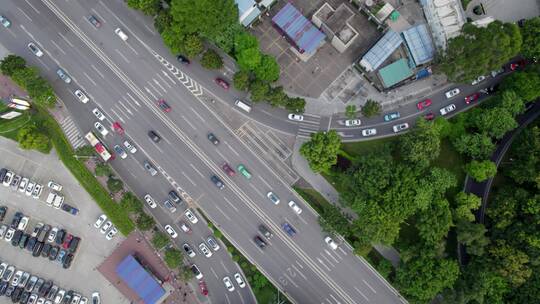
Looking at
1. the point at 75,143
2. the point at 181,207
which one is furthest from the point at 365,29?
the point at 75,143

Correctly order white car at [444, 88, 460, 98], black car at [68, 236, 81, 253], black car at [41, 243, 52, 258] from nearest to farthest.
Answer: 1. white car at [444, 88, 460, 98]
2. black car at [68, 236, 81, 253]
3. black car at [41, 243, 52, 258]

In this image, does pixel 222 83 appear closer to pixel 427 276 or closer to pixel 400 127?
pixel 400 127

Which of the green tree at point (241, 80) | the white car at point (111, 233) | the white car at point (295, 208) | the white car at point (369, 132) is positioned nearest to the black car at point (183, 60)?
the green tree at point (241, 80)

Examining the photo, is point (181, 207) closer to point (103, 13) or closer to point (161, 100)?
point (161, 100)

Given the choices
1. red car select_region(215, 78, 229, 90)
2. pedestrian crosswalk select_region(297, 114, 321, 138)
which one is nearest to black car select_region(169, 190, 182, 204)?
red car select_region(215, 78, 229, 90)

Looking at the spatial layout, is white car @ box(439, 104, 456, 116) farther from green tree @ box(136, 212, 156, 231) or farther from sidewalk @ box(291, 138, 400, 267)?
green tree @ box(136, 212, 156, 231)
